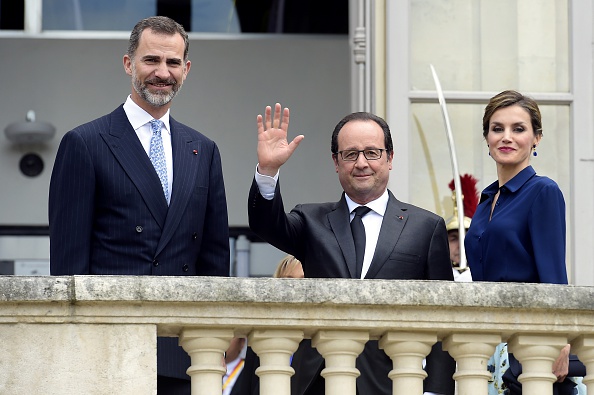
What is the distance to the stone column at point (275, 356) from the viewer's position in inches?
163

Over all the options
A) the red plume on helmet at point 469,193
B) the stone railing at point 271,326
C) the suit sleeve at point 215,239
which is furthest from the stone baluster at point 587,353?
the red plume on helmet at point 469,193

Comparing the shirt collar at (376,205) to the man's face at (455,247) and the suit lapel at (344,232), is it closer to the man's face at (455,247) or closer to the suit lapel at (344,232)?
the suit lapel at (344,232)

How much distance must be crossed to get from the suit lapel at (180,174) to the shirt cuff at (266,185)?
0.70ft

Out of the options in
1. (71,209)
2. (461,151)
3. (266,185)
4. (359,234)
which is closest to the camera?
(71,209)

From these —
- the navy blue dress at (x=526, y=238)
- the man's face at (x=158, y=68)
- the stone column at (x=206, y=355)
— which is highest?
the man's face at (x=158, y=68)

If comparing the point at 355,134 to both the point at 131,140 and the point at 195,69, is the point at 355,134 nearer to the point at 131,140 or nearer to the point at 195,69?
the point at 131,140

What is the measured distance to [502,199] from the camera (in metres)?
4.89

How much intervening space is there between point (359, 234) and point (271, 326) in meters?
0.87

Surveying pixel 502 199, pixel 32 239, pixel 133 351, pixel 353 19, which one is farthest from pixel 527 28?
pixel 32 239

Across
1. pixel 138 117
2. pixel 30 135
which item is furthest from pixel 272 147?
pixel 30 135

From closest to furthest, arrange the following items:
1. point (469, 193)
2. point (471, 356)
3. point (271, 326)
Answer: point (271, 326)
point (471, 356)
point (469, 193)

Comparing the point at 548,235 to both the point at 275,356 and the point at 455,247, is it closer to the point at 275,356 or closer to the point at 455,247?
→ the point at 275,356

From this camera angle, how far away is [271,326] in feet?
13.6

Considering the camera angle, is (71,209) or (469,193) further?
(469,193)
